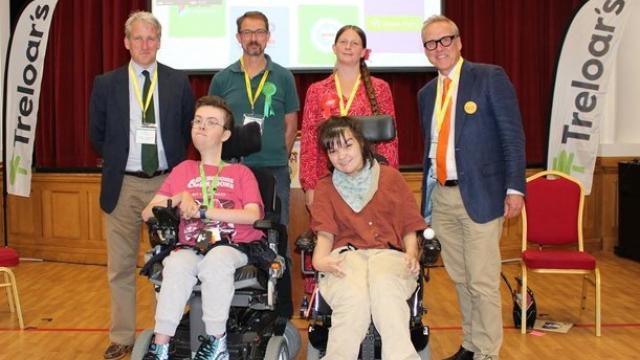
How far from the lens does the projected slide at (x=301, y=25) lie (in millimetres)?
6945

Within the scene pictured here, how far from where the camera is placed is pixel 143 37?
3879mm

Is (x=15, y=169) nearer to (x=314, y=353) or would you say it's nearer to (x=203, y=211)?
(x=203, y=211)

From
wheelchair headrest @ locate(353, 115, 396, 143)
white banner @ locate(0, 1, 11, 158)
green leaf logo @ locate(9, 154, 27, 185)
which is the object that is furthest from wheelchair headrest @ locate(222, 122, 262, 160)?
white banner @ locate(0, 1, 11, 158)

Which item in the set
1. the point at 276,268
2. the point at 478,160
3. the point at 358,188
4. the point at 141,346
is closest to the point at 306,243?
the point at 276,268

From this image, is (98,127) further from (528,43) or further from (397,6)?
(528,43)

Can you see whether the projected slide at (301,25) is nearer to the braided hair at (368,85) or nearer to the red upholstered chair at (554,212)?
the red upholstered chair at (554,212)

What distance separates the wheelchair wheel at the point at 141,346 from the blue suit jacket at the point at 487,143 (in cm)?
153

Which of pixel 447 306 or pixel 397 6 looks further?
pixel 397 6

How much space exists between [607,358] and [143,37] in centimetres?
288

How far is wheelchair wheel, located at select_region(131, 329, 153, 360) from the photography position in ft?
10.1

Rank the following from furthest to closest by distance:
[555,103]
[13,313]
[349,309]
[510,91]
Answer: [555,103]
[13,313]
[510,91]
[349,309]

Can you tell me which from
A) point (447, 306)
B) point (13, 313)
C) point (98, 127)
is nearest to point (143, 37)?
point (98, 127)

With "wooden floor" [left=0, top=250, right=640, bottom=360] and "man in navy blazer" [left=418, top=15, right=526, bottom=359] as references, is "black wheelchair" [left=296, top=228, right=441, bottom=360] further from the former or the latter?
"wooden floor" [left=0, top=250, right=640, bottom=360]

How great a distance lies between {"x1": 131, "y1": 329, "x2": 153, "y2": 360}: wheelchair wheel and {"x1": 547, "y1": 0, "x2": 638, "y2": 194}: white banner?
14.1 ft
